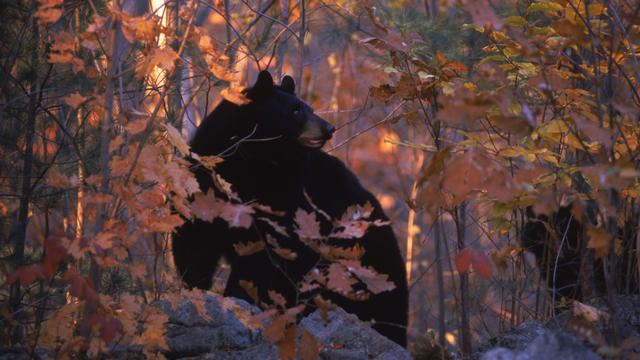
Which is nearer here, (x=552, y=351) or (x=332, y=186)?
(x=552, y=351)

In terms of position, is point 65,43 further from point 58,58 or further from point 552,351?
point 552,351

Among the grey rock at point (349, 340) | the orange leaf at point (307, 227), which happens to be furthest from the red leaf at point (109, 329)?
the grey rock at point (349, 340)

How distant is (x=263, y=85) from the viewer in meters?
3.40

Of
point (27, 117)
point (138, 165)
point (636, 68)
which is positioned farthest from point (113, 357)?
point (636, 68)

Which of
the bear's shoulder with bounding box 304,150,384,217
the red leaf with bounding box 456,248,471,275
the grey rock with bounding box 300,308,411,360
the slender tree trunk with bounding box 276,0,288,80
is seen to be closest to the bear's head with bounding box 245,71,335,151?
the bear's shoulder with bounding box 304,150,384,217

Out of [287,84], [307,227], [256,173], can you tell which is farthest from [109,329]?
[287,84]

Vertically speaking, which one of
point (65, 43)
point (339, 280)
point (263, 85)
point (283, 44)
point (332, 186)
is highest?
point (283, 44)

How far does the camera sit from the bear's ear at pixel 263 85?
10.9 feet

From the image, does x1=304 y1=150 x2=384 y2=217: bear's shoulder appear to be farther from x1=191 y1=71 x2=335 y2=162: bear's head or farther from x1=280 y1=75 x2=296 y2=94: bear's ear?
Result: x1=280 y1=75 x2=296 y2=94: bear's ear

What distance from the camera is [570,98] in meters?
2.76

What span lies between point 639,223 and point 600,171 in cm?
115

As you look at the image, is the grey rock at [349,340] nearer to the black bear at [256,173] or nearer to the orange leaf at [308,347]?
Result: the orange leaf at [308,347]

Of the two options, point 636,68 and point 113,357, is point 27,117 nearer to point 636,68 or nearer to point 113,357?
point 113,357

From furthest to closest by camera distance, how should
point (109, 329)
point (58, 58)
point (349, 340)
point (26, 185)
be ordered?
point (26, 185), point (349, 340), point (58, 58), point (109, 329)
